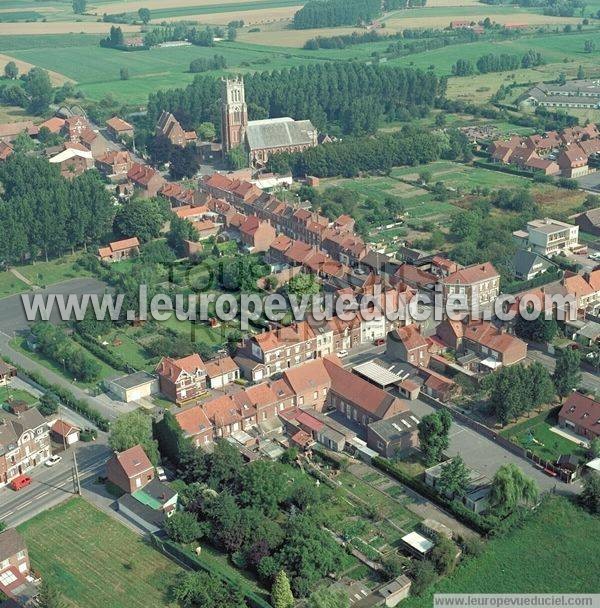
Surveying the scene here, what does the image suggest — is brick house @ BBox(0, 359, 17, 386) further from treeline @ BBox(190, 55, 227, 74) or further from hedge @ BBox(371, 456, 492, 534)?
treeline @ BBox(190, 55, 227, 74)

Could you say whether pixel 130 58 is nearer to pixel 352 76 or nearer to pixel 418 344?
pixel 352 76

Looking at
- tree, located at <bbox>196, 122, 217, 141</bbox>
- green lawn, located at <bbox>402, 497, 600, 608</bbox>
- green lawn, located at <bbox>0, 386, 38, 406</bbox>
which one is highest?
tree, located at <bbox>196, 122, 217, 141</bbox>

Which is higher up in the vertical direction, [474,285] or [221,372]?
[474,285]

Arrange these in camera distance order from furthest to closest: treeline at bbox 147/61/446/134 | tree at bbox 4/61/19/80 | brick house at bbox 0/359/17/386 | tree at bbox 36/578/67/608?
tree at bbox 4/61/19/80 → treeline at bbox 147/61/446/134 → brick house at bbox 0/359/17/386 → tree at bbox 36/578/67/608

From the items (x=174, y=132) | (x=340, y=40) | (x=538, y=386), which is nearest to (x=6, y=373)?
(x=538, y=386)

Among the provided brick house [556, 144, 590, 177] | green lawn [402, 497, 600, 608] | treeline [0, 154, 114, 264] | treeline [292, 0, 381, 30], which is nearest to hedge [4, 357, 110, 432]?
treeline [0, 154, 114, 264]

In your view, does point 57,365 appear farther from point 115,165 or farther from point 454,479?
point 115,165

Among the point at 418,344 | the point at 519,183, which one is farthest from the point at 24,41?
the point at 418,344
